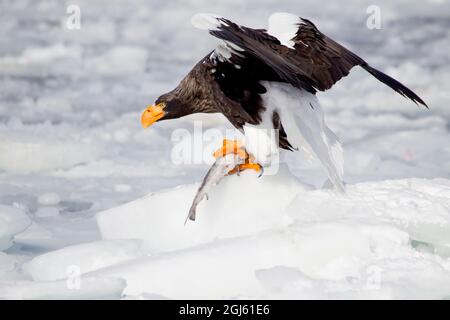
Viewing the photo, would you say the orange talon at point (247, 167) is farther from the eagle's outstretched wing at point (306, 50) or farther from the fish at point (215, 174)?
the eagle's outstretched wing at point (306, 50)

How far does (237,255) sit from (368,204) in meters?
1.18

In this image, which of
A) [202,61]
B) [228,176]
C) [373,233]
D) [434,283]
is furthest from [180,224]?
[434,283]

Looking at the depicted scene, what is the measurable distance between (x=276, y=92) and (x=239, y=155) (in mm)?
722

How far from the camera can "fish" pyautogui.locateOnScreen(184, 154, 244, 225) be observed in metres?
5.02

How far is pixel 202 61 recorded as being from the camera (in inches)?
198

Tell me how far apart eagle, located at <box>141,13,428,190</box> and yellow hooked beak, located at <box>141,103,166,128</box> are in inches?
1.6

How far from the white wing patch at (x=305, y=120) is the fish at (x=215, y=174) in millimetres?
548

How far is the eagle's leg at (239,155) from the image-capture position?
201 inches

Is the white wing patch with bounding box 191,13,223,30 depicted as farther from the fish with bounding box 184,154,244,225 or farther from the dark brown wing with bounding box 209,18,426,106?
the fish with bounding box 184,154,244,225

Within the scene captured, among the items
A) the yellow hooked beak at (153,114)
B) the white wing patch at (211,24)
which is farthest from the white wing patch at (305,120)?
the yellow hooked beak at (153,114)

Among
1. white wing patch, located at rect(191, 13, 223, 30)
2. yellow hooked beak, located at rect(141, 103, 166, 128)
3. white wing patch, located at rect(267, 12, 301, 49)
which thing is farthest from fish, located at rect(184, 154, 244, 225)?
white wing patch, located at rect(191, 13, 223, 30)

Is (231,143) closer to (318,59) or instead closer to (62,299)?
(318,59)

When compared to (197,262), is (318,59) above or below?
above

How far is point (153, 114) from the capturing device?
533 cm
